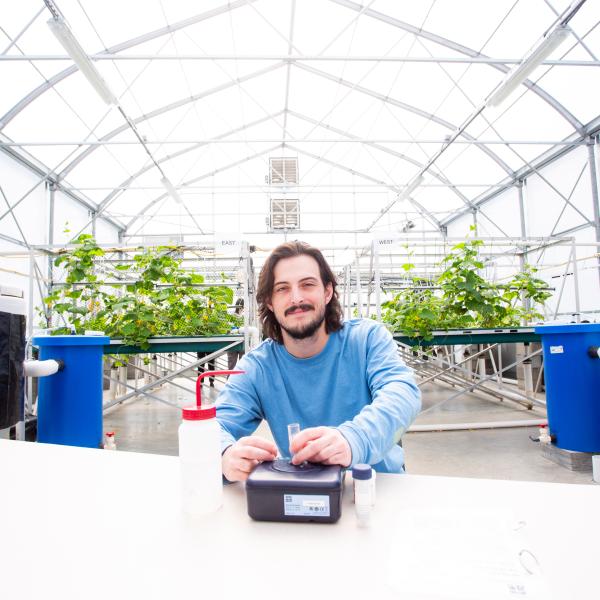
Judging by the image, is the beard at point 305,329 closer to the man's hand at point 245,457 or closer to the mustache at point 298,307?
the mustache at point 298,307

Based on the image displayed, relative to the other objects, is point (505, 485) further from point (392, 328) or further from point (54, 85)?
point (54, 85)

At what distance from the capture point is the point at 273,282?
49.6 inches

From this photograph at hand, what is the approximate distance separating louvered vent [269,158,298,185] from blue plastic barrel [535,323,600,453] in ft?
24.2

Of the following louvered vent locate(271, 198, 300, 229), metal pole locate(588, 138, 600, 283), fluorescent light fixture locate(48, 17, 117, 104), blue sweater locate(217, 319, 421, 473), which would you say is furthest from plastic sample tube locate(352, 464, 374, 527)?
louvered vent locate(271, 198, 300, 229)

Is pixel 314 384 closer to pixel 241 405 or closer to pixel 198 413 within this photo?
pixel 241 405

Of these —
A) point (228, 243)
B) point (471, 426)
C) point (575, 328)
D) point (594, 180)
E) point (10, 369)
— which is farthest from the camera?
point (594, 180)

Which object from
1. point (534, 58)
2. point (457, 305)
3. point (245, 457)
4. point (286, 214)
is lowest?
→ point (245, 457)

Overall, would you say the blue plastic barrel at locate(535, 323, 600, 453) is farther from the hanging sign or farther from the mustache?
the hanging sign

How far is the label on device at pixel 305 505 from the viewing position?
0.58 m

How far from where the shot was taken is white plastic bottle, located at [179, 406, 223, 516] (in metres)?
0.62

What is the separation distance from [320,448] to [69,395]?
1.94 m

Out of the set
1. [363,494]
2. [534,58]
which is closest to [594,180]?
[534,58]

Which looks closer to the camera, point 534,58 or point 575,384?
point 575,384

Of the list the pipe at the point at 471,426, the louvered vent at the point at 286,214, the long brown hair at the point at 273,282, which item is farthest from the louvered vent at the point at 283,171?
the long brown hair at the point at 273,282
